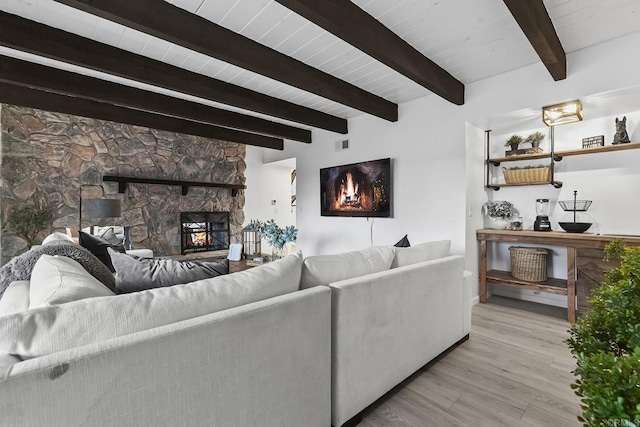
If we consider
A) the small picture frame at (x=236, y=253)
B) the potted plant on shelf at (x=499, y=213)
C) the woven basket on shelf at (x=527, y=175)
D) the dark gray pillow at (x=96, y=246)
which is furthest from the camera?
the small picture frame at (x=236, y=253)

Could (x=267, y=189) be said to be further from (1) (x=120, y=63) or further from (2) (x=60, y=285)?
(2) (x=60, y=285)

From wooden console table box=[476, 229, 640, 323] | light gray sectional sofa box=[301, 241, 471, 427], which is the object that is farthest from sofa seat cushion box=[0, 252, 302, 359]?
wooden console table box=[476, 229, 640, 323]

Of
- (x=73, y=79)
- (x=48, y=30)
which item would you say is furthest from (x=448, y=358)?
A: (x=73, y=79)

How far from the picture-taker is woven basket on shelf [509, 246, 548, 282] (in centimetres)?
313

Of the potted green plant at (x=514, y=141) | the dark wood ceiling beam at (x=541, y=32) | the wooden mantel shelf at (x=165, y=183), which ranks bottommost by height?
the wooden mantel shelf at (x=165, y=183)

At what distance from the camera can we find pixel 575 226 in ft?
9.86

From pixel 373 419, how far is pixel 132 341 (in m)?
1.28

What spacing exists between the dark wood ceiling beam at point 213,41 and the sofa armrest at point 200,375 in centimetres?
185

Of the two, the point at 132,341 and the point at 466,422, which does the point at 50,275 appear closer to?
the point at 132,341

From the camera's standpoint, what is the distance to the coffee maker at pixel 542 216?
10.8 ft

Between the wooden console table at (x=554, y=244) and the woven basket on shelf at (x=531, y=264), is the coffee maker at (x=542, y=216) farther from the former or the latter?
the woven basket on shelf at (x=531, y=264)

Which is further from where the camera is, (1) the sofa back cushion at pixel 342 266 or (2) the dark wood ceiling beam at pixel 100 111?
(2) the dark wood ceiling beam at pixel 100 111

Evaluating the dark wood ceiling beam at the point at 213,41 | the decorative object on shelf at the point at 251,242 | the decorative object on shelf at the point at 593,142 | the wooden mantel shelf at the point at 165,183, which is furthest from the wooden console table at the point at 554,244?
the wooden mantel shelf at the point at 165,183

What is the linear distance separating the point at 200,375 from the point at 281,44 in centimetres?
243
